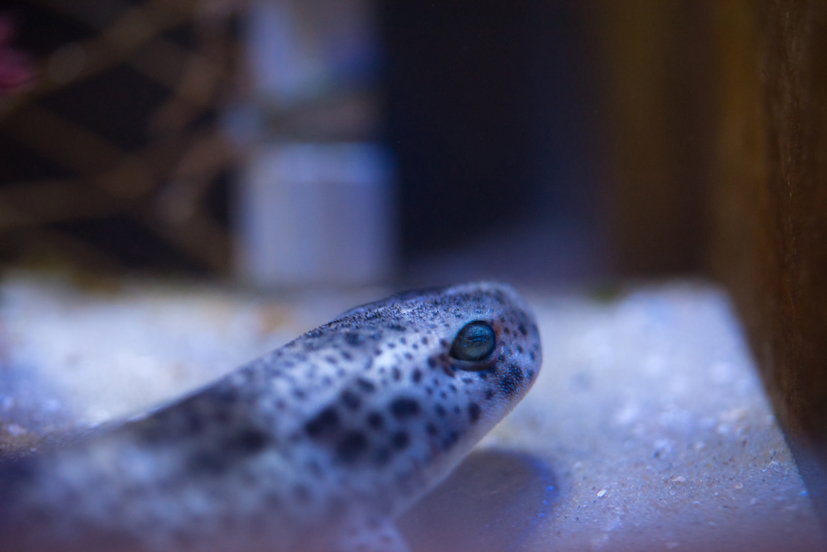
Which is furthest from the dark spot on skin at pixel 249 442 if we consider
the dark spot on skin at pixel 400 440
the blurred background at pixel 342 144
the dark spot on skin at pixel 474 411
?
the blurred background at pixel 342 144

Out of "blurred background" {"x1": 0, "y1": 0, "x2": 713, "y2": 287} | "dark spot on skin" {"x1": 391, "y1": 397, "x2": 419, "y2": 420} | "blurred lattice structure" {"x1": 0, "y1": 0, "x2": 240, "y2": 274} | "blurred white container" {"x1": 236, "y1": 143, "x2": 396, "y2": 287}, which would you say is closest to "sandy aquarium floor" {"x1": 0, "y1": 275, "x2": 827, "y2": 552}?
"dark spot on skin" {"x1": 391, "y1": 397, "x2": 419, "y2": 420}

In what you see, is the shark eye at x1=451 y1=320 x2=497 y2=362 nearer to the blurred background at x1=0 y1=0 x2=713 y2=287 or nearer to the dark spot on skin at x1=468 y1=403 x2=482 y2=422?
the dark spot on skin at x1=468 y1=403 x2=482 y2=422

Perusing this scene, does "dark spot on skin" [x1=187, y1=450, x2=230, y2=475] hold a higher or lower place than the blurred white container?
lower

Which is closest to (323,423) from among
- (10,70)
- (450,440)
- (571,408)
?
(450,440)

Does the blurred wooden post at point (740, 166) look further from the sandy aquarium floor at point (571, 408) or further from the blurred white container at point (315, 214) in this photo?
the blurred white container at point (315, 214)

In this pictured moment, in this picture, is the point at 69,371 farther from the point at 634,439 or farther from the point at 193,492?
the point at 634,439

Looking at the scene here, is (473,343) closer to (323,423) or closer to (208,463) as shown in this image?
(323,423)
